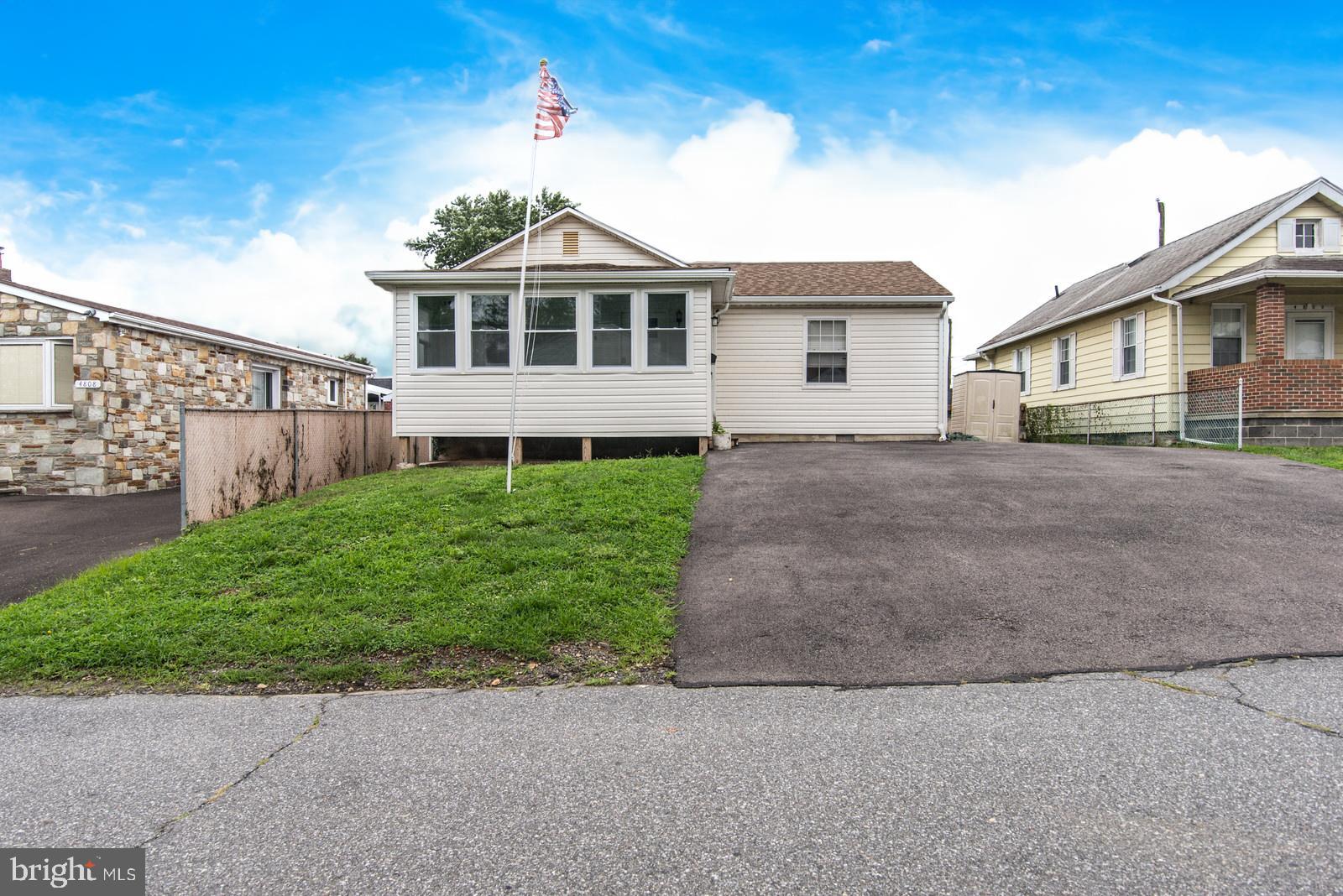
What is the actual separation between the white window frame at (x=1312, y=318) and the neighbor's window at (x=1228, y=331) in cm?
82

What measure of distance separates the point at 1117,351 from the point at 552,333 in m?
14.0

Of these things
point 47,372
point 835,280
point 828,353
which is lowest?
point 47,372

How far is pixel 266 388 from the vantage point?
17.7m

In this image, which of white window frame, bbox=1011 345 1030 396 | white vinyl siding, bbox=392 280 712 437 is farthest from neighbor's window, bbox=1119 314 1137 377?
white vinyl siding, bbox=392 280 712 437

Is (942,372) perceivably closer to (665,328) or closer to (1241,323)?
(665,328)

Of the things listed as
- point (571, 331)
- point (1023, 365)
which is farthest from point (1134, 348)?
point (571, 331)

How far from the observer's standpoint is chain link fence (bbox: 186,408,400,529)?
332 inches

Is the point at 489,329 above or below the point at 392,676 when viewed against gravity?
above

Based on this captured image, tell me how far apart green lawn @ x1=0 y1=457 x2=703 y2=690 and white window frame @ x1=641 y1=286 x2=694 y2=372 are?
4646mm

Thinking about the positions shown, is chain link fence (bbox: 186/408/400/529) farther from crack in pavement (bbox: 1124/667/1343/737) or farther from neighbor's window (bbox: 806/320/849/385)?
crack in pavement (bbox: 1124/667/1343/737)

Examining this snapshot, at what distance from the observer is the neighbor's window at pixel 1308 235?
15406 millimetres

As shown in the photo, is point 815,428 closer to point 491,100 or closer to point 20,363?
point 491,100

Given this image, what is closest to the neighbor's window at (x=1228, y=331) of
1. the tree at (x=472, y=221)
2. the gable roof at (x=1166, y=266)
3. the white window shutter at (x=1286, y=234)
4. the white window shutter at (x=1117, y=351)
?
the gable roof at (x=1166, y=266)

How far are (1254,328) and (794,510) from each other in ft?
45.9
